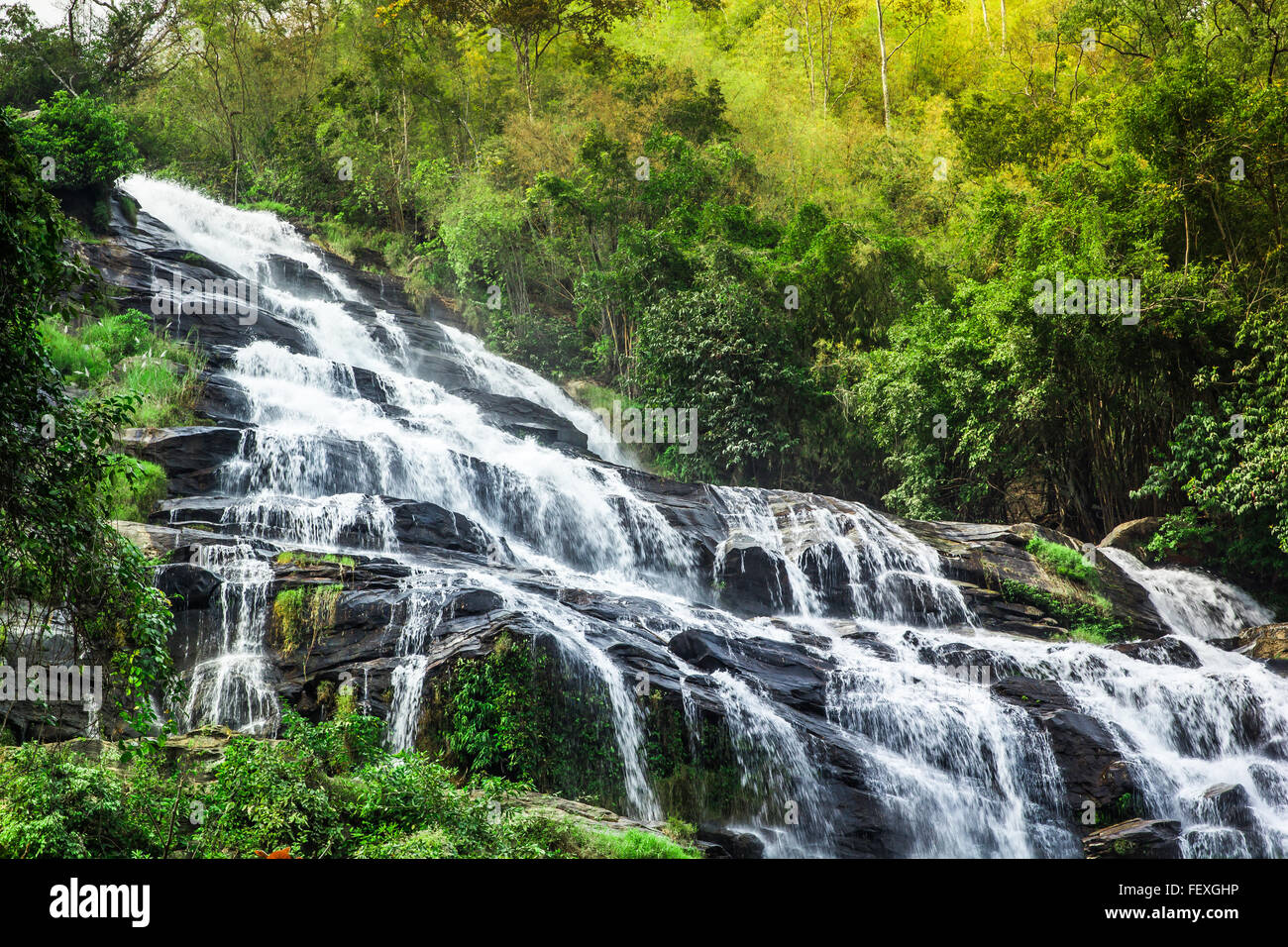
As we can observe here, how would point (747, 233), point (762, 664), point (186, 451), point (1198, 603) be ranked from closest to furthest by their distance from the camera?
point (762, 664) < point (186, 451) < point (1198, 603) < point (747, 233)

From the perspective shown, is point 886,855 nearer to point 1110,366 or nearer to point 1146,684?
point 1146,684

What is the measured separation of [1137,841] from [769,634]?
199 inches

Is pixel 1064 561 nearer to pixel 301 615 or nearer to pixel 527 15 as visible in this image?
pixel 301 615

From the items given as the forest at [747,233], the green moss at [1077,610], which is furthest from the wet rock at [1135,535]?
the green moss at [1077,610]

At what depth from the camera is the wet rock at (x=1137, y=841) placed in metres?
9.81

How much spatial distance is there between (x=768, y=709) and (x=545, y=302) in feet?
67.5

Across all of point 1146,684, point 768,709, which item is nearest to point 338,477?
point 768,709

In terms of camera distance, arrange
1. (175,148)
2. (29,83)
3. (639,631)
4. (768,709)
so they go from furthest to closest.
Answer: (175,148), (29,83), (639,631), (768,709)

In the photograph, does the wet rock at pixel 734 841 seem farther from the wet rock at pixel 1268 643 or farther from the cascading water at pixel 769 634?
the wet rock at pixel 1268 643

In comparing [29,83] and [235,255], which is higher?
[29,83]

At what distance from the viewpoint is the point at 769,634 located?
13.1m

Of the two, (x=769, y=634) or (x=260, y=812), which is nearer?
(x=260, y=812)

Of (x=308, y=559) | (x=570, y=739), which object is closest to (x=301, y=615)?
(x=308, y=559)

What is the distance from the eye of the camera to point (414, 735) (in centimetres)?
958
